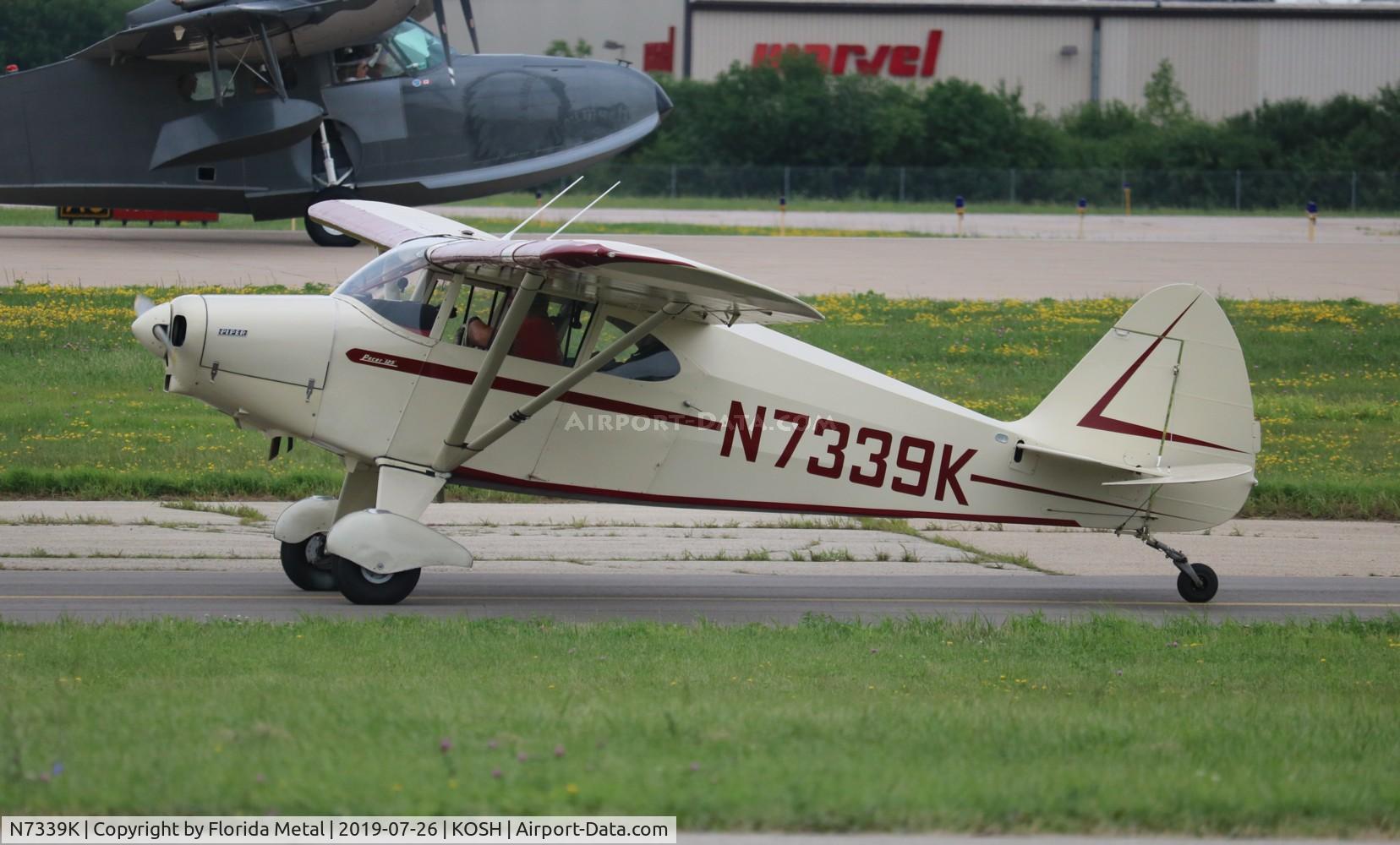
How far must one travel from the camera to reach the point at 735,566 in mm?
13570

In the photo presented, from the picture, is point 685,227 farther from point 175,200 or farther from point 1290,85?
point 1290,85

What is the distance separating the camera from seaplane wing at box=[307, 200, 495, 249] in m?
12.9

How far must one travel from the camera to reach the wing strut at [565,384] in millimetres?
10688

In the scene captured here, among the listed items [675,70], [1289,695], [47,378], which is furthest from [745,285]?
[675,70]

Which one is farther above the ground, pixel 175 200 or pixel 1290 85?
pixel 1290 85

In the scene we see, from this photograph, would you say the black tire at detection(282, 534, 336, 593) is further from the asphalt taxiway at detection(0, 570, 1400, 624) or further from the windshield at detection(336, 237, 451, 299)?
the windshield at detection(336, 237, 451, 299)

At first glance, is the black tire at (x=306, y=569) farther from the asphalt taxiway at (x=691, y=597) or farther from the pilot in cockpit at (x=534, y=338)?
the pilot in cockpit at (x=534, y=338)

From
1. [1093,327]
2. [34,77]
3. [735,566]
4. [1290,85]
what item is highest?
[1290,85]

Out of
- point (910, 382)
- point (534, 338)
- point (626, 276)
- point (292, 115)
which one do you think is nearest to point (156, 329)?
point (534, 338)

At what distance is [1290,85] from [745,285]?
7166cm

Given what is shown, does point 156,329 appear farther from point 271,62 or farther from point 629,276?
point 271,62

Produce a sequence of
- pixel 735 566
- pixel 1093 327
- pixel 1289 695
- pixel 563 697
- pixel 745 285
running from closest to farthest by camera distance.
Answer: pixel 563 697
pixel 1289 695
pixel 745 285
pixel 735 566
pixel 1093 327
